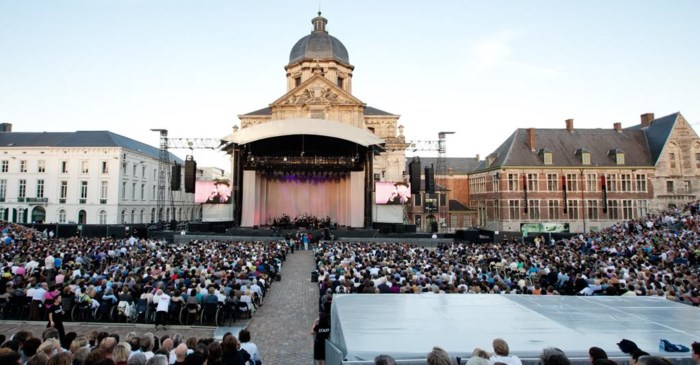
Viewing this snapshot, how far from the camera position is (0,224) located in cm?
2572

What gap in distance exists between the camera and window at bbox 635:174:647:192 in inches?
1620

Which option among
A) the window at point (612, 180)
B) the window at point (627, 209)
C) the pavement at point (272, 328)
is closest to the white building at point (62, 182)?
the pavement at point (272, 328)

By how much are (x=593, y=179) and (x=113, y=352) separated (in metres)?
47.1

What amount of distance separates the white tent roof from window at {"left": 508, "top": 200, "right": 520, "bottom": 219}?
20730mm

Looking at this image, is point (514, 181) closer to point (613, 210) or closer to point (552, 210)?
point (552, 210)

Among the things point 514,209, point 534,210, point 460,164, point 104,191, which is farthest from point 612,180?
point 104,191

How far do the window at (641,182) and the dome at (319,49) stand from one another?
37.8m

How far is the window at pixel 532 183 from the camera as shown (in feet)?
136

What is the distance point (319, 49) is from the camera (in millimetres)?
51781

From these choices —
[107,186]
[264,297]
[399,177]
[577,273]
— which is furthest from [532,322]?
[107,186]

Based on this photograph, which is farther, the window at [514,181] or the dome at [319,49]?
the dome at [319,49]

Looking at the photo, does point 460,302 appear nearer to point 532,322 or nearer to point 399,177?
point 532,322

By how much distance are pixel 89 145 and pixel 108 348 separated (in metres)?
46.4

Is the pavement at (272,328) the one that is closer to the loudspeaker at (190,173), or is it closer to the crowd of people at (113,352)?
the crowd of people at (113,352)
